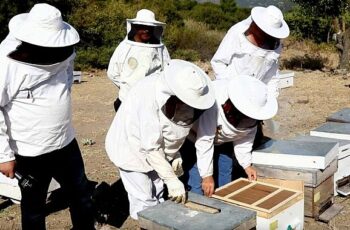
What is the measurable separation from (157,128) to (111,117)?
4.77m

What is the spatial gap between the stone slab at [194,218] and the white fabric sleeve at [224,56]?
1.45 m

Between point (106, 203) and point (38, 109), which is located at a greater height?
point (38, 109)

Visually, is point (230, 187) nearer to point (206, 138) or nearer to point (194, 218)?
point (206, 138)

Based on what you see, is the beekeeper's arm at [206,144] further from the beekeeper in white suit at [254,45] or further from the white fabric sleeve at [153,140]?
the beekeeper in white suit at [254,45]

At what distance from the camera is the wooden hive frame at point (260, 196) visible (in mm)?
2963

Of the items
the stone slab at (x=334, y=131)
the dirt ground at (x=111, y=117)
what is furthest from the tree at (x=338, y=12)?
the stone slab at (x=334, y=131)

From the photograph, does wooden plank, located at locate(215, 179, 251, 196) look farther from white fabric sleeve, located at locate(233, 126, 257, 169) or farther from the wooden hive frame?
white fabric sleeve, located at locate(233, 126, 257, 169)

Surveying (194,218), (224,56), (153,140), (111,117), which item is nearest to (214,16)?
(111,117)

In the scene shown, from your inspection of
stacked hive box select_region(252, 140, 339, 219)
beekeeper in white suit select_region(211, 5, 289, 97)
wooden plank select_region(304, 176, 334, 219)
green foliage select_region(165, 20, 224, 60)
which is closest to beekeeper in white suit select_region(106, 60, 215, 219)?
stacked hive box select_region(252, 140, 339, 219)

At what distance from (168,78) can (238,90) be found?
0.54 metres

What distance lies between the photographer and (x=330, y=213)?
12.3 ft

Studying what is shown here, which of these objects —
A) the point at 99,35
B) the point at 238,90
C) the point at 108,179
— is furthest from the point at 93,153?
the point at 99,35

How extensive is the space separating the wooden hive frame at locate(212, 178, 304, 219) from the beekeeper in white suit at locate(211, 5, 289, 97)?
3.05 feet

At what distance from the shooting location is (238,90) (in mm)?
3039
